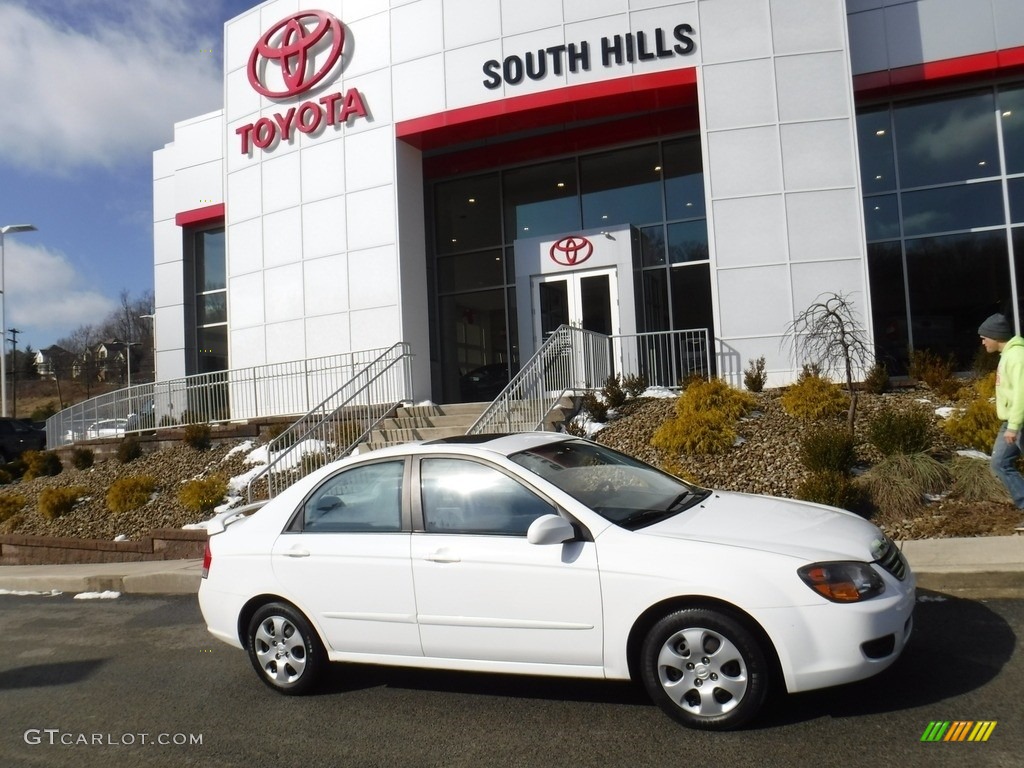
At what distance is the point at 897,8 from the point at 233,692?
15586 millimetres

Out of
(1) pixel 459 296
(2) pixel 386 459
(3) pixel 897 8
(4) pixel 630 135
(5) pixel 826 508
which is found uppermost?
(3) pixel 897 8

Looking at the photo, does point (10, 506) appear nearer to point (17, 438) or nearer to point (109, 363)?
point (17, 438)

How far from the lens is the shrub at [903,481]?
7680 millimetres

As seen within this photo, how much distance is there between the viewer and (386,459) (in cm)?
505

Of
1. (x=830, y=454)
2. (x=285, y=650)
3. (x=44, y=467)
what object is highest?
(x=44, y=467)

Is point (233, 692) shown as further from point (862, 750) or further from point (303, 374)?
point (303, 374)

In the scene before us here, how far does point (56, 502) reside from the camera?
12883 millimetres

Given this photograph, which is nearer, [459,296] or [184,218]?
[459,296]

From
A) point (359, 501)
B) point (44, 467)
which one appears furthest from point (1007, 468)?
point (44, 467)

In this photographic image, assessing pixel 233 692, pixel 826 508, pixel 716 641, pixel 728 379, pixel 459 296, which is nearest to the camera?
pixel 716 641

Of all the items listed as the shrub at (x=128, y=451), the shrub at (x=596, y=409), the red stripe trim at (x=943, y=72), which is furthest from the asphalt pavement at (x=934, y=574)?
the red stripe trim at (x=943, y=72)

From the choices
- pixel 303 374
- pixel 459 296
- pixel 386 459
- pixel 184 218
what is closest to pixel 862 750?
pixel 386 459

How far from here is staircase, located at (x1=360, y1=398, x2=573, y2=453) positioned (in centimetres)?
1252

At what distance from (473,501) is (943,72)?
1411 cm
